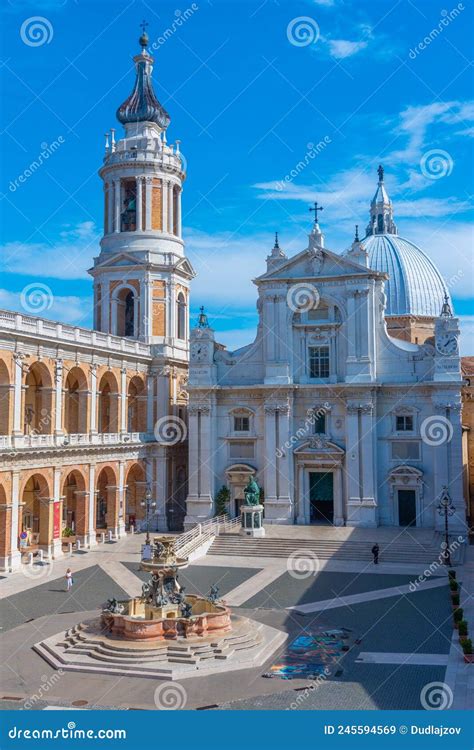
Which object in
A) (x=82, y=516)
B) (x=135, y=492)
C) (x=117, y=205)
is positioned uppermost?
(x=117, y=205)

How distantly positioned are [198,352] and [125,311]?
8.39 metres

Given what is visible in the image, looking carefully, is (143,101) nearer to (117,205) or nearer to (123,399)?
(117,205)

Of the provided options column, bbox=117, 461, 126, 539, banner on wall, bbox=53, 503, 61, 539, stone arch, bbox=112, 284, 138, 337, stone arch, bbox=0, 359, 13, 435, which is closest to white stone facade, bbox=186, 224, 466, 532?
column, bbox=117, 461, 126, 539

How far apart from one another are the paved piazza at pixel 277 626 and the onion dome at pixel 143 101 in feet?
105

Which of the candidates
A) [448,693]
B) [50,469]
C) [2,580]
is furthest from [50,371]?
[448,693]

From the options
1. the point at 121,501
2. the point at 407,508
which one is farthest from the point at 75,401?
the point at 407,508

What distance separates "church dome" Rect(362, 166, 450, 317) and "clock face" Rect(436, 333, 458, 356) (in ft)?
46.6

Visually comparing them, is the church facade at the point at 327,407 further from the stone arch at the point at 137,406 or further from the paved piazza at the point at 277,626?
the paved piazza at the point at 277,626

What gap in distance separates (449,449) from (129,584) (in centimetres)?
2164

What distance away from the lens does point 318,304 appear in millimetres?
51531

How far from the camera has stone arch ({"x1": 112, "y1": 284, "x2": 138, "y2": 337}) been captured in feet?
187

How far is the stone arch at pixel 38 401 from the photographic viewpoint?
44.3 m

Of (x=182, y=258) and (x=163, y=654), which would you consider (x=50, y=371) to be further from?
(x=163, y=654)

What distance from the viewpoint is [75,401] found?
4984 centimetres
